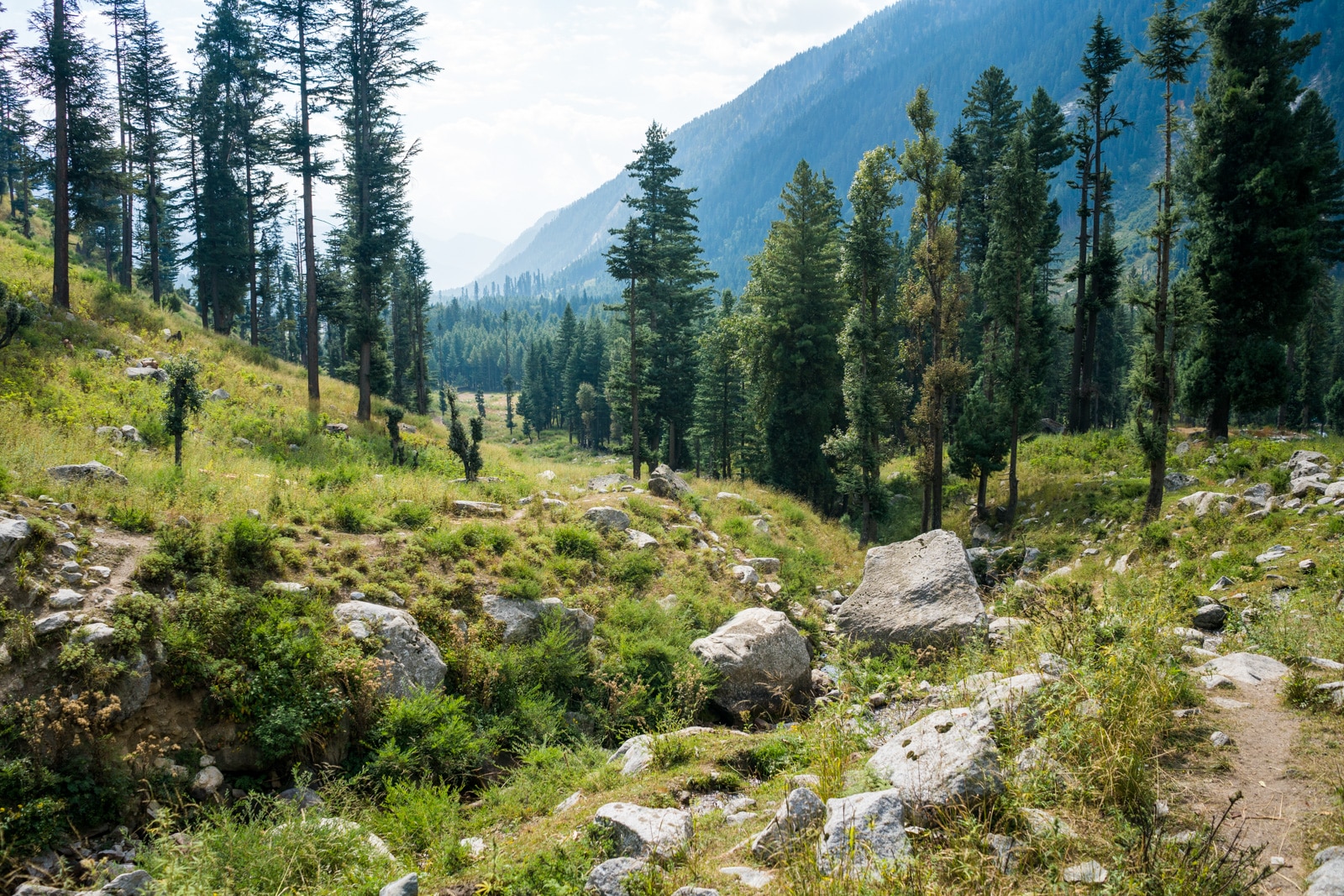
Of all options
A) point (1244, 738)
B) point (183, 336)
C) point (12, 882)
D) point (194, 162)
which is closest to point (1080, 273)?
point (1244, 738)

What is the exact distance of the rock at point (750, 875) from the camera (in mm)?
4449

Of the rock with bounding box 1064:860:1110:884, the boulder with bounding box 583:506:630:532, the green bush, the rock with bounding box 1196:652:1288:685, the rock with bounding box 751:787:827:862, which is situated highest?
the boulder with bounding box 583:506:630:532

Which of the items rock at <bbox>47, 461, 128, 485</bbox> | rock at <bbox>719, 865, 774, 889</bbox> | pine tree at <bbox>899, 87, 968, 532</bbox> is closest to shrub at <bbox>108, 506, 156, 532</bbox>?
rock at <bbox>47, 461, 128, 485</bbox>

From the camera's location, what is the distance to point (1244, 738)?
5355 millimetres

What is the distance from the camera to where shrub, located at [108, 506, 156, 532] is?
29.6 feet

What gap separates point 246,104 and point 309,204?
1870 cm

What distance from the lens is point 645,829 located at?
5355 mm

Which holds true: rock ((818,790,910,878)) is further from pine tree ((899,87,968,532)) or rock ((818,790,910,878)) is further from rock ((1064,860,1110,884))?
pine tree ((899,87,968,532))

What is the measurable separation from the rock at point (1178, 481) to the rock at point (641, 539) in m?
15.6

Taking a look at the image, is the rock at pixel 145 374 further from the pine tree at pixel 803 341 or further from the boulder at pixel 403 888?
the pine tree at pixel 803 341

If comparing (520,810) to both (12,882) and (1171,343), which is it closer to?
(12,882)

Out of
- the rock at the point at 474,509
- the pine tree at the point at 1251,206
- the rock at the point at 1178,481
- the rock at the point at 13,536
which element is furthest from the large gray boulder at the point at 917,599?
the pine tree at the point at 1251,206

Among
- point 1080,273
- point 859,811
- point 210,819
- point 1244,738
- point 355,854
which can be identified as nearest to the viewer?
point 859,811

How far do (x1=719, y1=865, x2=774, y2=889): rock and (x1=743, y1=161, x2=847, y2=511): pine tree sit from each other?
26.2m
